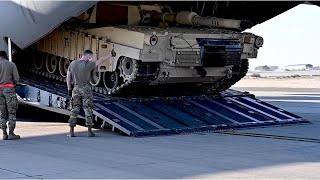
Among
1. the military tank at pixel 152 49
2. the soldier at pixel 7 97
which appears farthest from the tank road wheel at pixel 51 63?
the soldier at pixel 7 97

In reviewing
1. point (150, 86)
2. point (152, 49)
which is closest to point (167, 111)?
point (152, 49)

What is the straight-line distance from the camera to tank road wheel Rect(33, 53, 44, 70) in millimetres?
17875

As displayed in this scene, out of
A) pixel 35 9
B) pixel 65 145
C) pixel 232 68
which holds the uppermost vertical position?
pixel 35 9

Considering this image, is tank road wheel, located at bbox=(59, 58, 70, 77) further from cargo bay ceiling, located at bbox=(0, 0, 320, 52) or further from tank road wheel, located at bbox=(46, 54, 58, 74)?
A: cargo bay ceiling, located at bbox=(0, 0, 320, 52)

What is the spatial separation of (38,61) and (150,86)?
139 inches

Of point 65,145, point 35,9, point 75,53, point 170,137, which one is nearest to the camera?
point 65,145

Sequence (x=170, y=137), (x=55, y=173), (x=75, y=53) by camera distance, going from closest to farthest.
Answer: (x=55, y=173) < (x=170, y=137) < (x=75, y=53)

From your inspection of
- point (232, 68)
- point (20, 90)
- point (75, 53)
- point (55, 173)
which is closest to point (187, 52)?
point (232, 68)

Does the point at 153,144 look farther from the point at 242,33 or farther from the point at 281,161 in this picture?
the point at 242,33

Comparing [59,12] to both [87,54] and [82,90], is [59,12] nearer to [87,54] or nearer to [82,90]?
[87,54]

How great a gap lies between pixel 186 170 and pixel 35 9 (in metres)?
6.94

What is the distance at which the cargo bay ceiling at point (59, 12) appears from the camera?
14.2m

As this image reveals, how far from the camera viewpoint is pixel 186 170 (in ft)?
28.9

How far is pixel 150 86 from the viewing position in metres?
16.2
